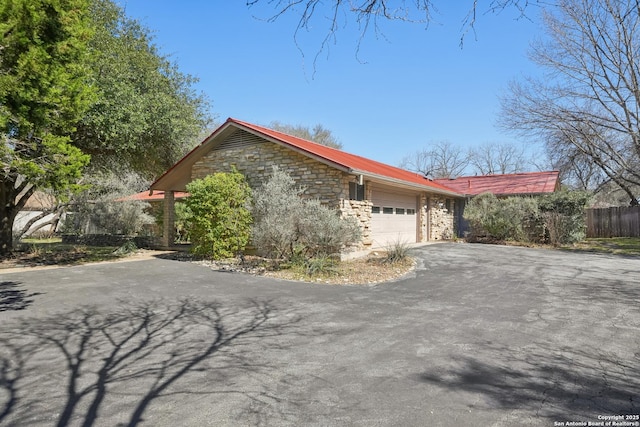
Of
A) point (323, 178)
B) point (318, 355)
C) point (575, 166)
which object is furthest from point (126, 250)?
point (575, 166)

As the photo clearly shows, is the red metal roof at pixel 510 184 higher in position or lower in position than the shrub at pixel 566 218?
higher

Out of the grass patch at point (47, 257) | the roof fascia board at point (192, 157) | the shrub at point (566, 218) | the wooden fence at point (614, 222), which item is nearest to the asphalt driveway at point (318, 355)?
the grass patch at point (47, 257)

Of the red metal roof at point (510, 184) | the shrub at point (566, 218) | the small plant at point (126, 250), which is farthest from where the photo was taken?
the red metal roof at point (510, 184)

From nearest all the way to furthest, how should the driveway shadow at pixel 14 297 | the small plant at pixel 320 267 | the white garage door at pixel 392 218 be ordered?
the driveway shadow at pixel 14 297 < the small plant at pixel 320 267 < the white garage door at pixel 392 218

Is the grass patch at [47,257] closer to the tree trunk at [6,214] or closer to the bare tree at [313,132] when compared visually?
the tree trunk at [6,214]

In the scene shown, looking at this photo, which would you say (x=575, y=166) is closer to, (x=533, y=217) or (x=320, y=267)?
(x=533, y=217)

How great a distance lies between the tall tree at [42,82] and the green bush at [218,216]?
3.74 metres

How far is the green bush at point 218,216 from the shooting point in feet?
36.8

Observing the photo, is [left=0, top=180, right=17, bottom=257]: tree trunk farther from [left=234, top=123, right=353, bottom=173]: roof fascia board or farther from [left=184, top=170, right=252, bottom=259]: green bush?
[left=234, top=123, right=353, bottom=173]: roof fascia board

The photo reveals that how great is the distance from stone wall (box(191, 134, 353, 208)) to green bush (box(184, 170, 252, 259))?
1.54 meters

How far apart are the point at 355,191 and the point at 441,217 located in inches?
382

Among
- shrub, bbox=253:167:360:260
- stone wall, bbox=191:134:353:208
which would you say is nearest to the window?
stone wall, bbox=191:134:353:208

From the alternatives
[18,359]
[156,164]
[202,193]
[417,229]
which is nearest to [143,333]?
[18,359]

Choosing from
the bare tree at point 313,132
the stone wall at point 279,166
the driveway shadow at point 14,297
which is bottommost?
the driveway shadow at point 14,297
